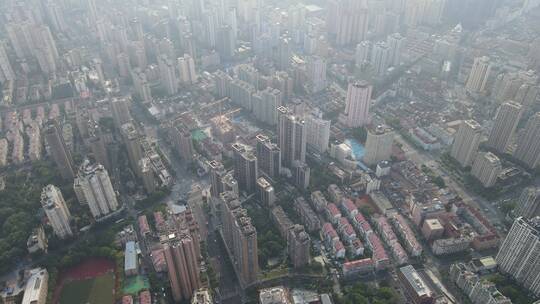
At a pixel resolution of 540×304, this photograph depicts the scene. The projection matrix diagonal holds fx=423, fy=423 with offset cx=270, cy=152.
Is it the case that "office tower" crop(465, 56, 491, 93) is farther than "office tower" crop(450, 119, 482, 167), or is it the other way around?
"office tower" crop(465, 56, 491, 93)

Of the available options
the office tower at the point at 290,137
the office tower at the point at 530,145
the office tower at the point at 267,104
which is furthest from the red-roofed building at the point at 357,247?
the office tower at the point at 530,145

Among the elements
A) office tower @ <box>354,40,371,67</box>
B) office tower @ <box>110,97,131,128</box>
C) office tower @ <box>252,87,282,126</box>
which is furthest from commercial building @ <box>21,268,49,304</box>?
office tower @ <box>354,40,371,67</box>

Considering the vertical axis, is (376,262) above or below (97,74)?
below

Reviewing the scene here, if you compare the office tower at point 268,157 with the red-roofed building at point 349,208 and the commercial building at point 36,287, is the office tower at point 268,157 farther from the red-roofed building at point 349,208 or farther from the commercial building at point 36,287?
the commercial building at point 36,287

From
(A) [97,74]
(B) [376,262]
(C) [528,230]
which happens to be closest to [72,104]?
(A) [97,74]

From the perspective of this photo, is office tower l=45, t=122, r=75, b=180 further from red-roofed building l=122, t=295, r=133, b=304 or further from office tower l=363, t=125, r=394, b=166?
office tower l=363, t=125, r=394, b=166

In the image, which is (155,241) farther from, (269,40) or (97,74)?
(269,40)
